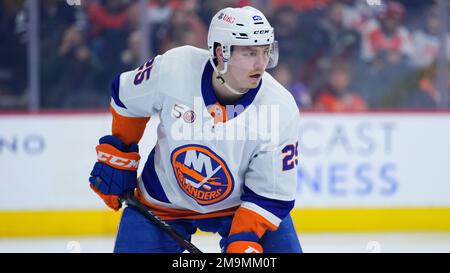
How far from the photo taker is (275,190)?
3.05 metres

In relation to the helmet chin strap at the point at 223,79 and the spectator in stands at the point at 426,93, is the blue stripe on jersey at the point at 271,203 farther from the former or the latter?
the spectator in stands at the point at 426,93

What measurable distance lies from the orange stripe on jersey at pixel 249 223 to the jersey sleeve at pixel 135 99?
484 mm

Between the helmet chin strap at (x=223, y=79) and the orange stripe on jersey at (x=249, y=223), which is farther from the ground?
the helmet chin strap at (x=223, y=79)

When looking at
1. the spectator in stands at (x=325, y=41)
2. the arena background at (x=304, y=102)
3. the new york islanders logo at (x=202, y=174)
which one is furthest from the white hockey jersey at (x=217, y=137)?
the spectator in stands at (x=325, y=41)

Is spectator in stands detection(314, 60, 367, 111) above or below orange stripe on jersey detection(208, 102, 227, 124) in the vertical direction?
below

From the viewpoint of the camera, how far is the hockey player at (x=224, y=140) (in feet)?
9.79

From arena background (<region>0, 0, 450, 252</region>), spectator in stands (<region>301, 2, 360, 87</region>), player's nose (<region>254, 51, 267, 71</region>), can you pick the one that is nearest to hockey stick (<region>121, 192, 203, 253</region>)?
player's nose (<region>254, 51, 267, 71</region>)

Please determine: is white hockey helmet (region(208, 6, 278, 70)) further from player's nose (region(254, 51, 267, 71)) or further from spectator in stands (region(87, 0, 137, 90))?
spectator in stands (region(87, 0, 137, 90))

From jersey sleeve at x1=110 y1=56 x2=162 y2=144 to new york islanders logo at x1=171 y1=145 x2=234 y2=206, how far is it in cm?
22

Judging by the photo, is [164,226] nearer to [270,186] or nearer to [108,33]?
[270,186]

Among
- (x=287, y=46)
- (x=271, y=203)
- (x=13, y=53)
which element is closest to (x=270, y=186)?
(x=271, y=203)

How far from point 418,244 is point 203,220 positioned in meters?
2.22

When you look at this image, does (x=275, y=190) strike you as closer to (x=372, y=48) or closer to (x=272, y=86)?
(x=272, y=86)

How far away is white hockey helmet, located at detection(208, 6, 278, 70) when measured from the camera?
294 centimetres
